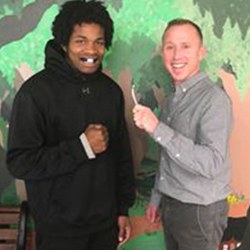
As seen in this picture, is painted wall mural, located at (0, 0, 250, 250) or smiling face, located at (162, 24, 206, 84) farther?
painted wall mural, located at (0, 0, 250, 250)

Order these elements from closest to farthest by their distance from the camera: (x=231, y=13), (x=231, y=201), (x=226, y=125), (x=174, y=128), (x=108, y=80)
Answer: (x=226, y=125), (x=174, y=128), (x=108, y=80), (x=231, y=13), (x=231, y=201)

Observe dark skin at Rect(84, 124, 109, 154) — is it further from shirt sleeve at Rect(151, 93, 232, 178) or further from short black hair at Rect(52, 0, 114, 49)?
short black hair at Rect(52, 0, 114, 49)

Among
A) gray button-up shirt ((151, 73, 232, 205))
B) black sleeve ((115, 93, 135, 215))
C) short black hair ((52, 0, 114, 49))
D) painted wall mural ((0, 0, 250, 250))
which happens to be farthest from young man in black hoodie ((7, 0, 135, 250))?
painted wall mural ((0, 0, 250, 250))

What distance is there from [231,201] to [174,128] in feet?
2.41

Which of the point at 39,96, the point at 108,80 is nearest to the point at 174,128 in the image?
the point at 108,80

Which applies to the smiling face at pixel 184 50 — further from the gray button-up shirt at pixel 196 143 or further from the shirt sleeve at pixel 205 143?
the shirt sleeve at pixel 205 143

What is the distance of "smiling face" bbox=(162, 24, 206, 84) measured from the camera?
170 cm

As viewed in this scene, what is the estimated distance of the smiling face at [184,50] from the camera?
5.59 ft

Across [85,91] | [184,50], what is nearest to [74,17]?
[85,91]

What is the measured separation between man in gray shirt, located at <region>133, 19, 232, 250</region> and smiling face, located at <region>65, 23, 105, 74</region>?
0.24m

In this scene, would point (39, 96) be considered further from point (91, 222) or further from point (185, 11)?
point (185, 11)

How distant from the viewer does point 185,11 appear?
2.13 m

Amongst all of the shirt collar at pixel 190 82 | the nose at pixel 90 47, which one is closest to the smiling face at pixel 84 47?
the nose at pixel 90 47

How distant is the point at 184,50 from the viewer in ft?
5.59
